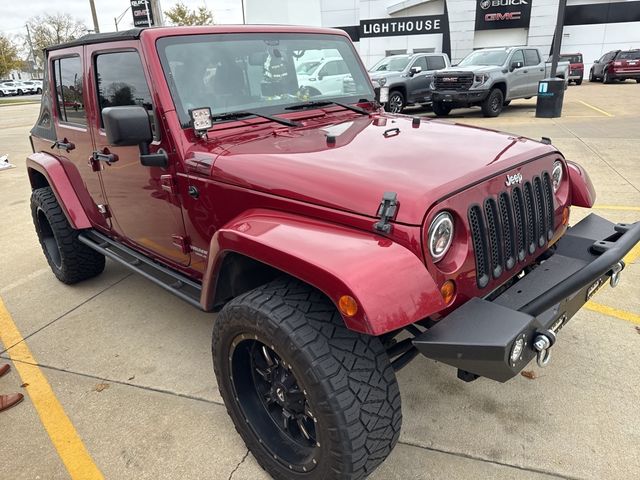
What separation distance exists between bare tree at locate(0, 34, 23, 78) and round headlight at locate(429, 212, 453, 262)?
60855 millimetres

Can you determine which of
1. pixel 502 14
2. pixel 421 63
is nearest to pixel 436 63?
pixel 421 63

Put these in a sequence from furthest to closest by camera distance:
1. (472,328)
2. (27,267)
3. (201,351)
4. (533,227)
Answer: (27,267), (201,351), (533,227), (472,328)

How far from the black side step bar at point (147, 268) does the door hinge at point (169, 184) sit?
0.56 metres

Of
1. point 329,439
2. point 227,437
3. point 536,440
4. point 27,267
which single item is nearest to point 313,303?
point 329,439

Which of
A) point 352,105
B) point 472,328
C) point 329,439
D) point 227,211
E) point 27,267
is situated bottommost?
point 27,267

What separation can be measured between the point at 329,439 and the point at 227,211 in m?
1.19

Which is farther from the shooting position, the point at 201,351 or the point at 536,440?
the point at 201,351

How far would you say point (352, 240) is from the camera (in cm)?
188

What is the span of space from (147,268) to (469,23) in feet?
107

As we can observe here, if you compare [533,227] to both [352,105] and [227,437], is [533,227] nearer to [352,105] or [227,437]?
[352,105]

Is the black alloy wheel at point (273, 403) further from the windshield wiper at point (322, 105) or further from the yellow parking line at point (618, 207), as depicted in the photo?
the yellow parking line at point (618, 207)

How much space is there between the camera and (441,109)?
14.1 metres

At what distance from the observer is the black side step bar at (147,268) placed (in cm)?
285

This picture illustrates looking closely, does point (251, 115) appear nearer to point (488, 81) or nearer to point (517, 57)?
point (488, 81)
